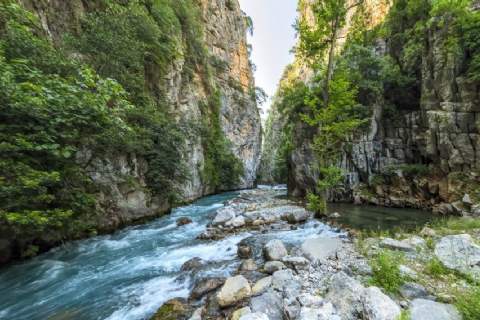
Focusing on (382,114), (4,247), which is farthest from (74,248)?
(382,114)

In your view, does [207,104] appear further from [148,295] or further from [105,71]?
[148,295]

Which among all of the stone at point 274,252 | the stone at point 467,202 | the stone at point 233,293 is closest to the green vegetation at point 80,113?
the stone at point 233,293

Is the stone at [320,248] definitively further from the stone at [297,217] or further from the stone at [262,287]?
the stone at [297,217]

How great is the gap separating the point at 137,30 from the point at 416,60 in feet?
58.3

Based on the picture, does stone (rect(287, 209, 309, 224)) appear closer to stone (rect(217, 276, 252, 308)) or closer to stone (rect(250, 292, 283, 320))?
stone (rect(217, 276, 252, 308))

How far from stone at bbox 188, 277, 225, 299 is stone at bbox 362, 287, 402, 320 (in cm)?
242

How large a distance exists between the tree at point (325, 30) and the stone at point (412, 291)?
22.0ft

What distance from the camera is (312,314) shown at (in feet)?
7.23

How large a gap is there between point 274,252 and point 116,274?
3917 millimetres

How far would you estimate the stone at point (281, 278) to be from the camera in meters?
3.04

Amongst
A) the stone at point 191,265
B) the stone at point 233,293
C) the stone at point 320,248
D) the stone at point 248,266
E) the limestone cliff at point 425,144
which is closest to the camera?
the stone at point 233,293

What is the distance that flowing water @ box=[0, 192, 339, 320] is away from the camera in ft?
10.9

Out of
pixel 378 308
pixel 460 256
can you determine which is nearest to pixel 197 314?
pixel 378 308

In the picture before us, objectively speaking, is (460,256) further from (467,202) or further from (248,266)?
(467,202)
